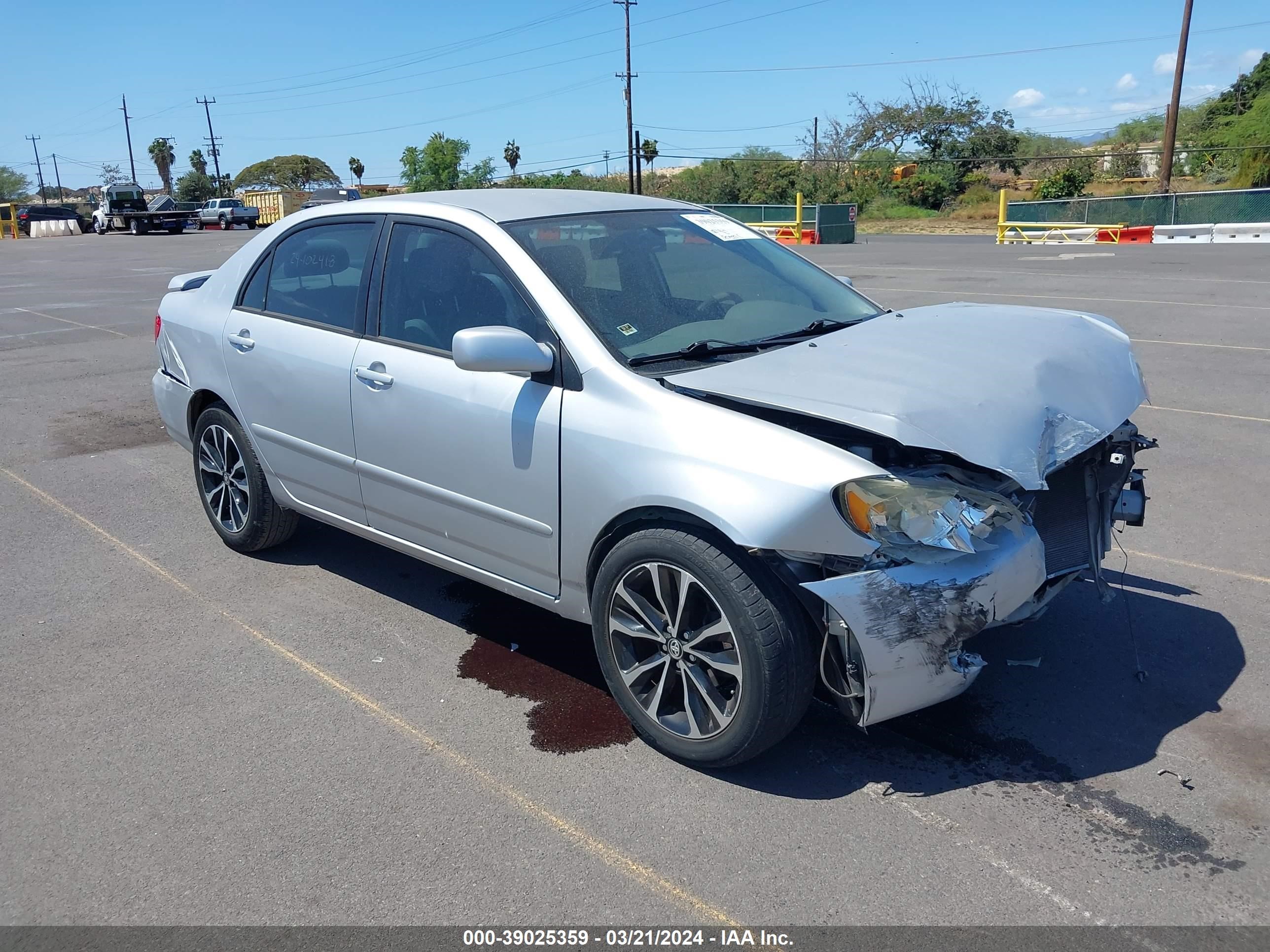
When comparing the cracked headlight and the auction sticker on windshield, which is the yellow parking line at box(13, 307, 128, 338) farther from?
the cracked headlight

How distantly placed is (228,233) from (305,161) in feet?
208

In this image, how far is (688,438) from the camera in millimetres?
3258

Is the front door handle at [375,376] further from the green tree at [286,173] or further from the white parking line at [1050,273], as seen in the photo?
the green tree at [286,173]

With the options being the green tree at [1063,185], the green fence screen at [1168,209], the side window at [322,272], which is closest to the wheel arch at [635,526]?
the side window at [322,272]

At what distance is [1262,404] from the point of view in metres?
8.01

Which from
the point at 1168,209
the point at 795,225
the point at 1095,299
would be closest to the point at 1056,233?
the point at 1168,209

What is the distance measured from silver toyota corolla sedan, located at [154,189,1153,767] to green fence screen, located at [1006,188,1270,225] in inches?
1194

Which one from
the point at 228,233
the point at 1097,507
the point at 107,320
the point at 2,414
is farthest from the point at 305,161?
the point at 1097,507

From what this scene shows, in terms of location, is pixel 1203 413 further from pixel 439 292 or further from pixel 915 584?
pixel 439 292

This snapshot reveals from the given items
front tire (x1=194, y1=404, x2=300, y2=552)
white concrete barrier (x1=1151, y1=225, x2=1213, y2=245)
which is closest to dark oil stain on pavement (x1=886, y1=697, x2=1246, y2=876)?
front tire (x1=194, y1=404, x2=300, y2=552)

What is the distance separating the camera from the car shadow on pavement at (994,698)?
3.40 m

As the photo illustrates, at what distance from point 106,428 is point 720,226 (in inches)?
238

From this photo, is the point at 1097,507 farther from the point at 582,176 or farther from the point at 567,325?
the point at 582,176

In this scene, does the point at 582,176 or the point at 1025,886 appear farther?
the point at 582,176
